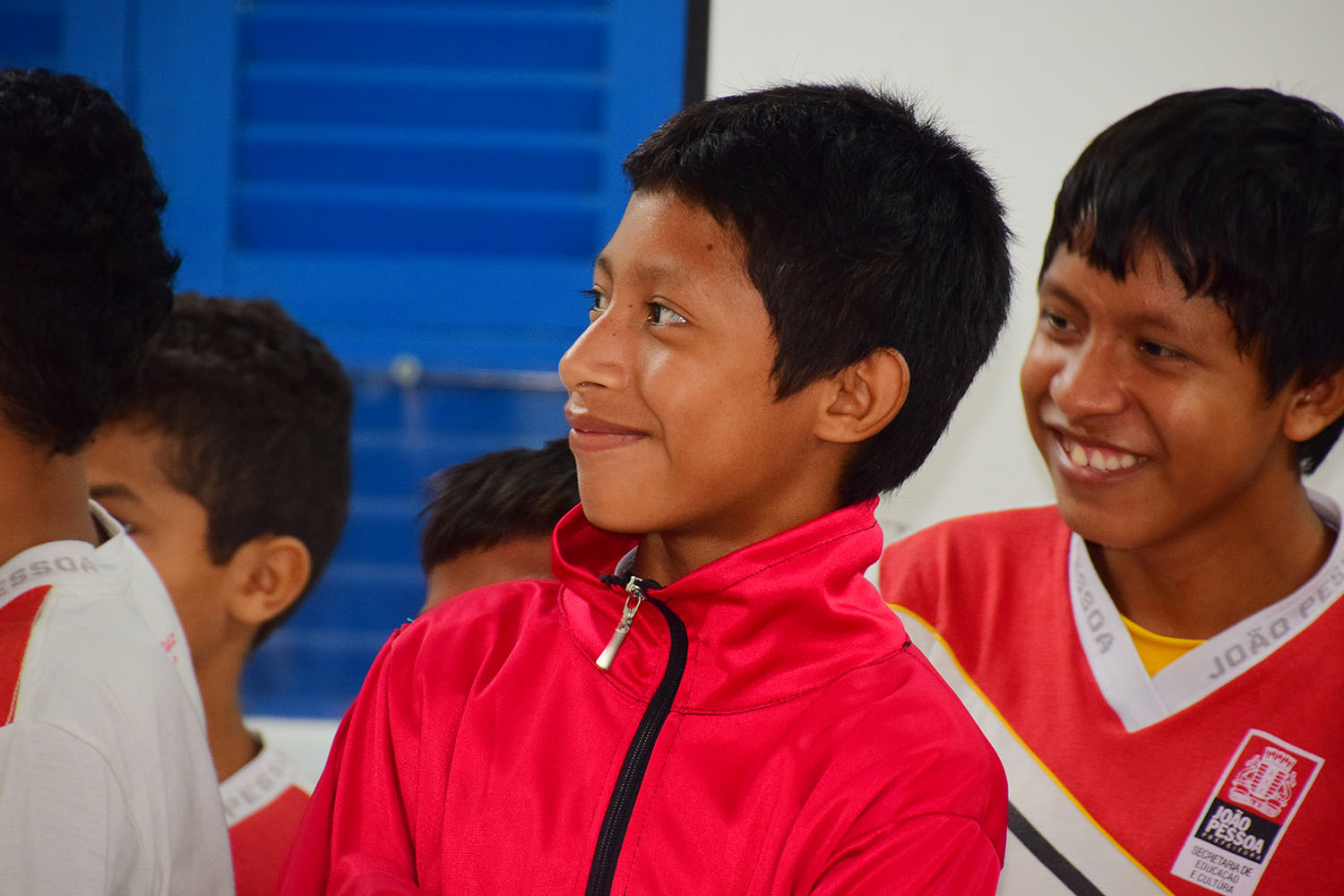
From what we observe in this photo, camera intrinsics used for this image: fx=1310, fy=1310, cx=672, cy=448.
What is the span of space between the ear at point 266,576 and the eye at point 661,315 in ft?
2.94

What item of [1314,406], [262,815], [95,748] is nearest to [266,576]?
[262,815]

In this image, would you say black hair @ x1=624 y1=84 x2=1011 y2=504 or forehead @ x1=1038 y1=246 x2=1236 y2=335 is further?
forehead @ x1=1038 y1=246 x2=1236 y2=335

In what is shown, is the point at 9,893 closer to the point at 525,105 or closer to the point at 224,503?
the point at 224,503

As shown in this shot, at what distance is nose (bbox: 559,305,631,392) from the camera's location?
0.94m

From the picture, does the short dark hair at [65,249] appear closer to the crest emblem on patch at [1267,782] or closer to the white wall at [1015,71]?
the white wall at [1015,71]

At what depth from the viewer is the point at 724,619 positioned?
3.05ft

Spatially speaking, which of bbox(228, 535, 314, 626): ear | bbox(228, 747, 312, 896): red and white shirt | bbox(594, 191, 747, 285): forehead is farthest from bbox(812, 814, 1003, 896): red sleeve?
bbox(228, 535, 314, 626): ear

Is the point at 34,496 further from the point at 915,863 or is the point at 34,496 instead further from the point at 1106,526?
the point at 1106,526

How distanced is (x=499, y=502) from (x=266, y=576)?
0.49m

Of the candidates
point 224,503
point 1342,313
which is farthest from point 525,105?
point 1342,313

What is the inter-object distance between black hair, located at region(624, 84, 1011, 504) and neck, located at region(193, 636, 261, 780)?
920mm

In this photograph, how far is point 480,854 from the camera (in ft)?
2.93

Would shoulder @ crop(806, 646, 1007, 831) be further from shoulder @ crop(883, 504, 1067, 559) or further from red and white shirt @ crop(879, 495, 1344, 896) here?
shoulder @ crop(883, 504, 1067, 559)

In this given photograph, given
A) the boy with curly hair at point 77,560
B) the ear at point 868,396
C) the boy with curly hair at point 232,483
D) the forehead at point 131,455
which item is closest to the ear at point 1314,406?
the ear at point 868,396
